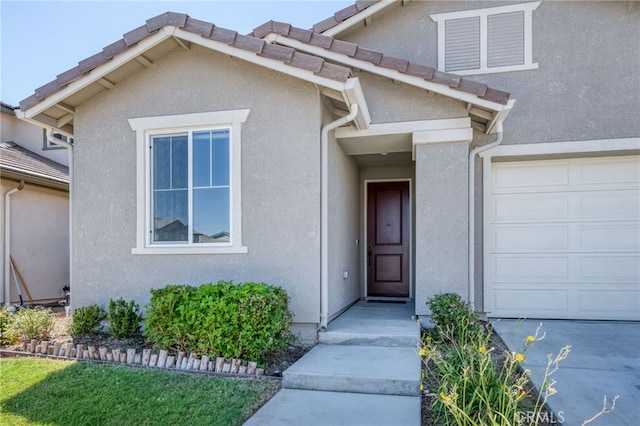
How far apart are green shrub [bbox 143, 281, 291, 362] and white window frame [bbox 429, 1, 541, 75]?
575 cm

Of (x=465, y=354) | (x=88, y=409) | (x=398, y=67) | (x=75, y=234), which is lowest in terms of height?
(x=88, y=409)

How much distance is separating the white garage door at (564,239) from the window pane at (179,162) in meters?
5.61

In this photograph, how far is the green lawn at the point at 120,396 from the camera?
3.71 m

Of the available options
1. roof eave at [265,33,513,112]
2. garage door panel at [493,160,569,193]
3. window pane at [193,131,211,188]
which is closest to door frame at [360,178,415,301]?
garage door panel at [493,160,569,193]

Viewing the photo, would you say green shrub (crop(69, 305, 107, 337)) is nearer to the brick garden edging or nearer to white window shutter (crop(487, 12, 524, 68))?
the brick garden edging

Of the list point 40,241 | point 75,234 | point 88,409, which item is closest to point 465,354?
Answer: point 88,409

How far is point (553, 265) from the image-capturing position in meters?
7.44

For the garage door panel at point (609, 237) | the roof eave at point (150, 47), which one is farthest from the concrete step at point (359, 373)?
the garage door panel at point (609, 237)

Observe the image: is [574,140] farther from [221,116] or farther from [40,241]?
[40,241]

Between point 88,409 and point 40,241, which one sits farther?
point 40,241

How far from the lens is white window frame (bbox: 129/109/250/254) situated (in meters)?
5.95

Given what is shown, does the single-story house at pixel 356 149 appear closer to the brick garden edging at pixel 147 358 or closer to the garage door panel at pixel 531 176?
the garage door panel at pixel 531 176

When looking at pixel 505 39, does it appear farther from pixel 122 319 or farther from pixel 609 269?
pixel 122 319

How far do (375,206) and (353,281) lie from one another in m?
2.11
